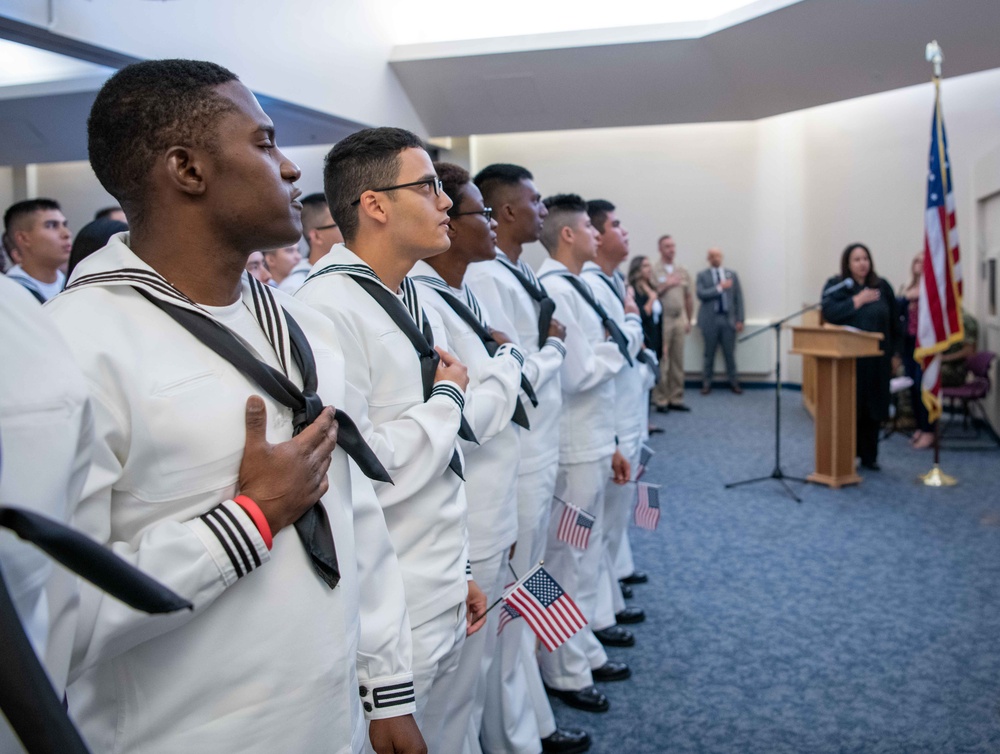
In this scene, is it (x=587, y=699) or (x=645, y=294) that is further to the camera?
(x=645, y=294)

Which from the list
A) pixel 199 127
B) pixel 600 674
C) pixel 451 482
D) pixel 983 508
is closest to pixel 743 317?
pixel 983 508

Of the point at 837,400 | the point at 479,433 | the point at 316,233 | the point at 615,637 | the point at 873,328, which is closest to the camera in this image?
the point at 479,433

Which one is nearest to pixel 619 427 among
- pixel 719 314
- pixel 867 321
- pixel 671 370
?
pixel 867 321

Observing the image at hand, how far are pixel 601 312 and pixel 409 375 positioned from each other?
1.93m

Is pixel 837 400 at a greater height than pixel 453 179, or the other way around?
pixel 453 179

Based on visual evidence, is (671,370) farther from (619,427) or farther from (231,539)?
(231,539)

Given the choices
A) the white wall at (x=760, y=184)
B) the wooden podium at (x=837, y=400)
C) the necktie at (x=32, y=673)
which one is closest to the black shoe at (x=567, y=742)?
the necktie at (x=32, y=673)

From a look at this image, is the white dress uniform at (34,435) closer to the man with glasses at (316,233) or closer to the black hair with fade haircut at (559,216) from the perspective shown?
the man with glasses at (316,233)

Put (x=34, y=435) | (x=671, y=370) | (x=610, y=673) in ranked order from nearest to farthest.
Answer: (x=34, y=435)
(x=610, y=673)
(x=671, y=370)

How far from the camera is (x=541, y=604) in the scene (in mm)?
2439

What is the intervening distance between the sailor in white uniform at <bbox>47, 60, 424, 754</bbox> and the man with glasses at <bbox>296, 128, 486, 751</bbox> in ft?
1.54

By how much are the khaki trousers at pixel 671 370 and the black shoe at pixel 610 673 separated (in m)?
7.15

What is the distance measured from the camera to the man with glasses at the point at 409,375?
1856mm

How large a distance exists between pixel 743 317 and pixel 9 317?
11703mm
